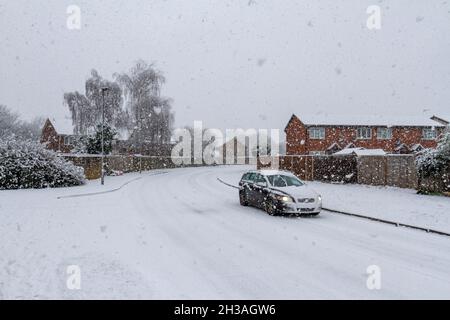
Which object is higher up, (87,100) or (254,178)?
(87,100)

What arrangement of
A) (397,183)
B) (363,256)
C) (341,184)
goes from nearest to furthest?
1. (363,256)
2. (397,183)
3. (341,184)

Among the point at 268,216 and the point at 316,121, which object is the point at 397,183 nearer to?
the point at 268,216

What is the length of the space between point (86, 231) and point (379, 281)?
7.66 metres

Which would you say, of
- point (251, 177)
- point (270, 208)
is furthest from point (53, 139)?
point (270, 208)

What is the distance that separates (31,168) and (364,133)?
4256 cm

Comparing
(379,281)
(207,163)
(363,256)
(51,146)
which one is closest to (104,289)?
(379,281)

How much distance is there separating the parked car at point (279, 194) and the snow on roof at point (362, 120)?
3761cm

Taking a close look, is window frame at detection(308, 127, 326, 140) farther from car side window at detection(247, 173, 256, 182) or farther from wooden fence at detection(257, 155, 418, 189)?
car side window at detection(247, 173, 256, 182)

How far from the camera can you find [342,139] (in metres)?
53.9

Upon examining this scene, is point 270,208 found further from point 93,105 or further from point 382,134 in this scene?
point 382,134

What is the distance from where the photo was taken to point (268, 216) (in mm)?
14312

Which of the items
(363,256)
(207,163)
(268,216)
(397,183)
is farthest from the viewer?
(207,163)

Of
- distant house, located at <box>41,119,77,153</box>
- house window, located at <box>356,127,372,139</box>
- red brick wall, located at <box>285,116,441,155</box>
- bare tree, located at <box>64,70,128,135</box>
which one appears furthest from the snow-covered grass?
distant house, located at <box>41,119,77,153</box>

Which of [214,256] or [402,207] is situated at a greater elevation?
[214,256]
